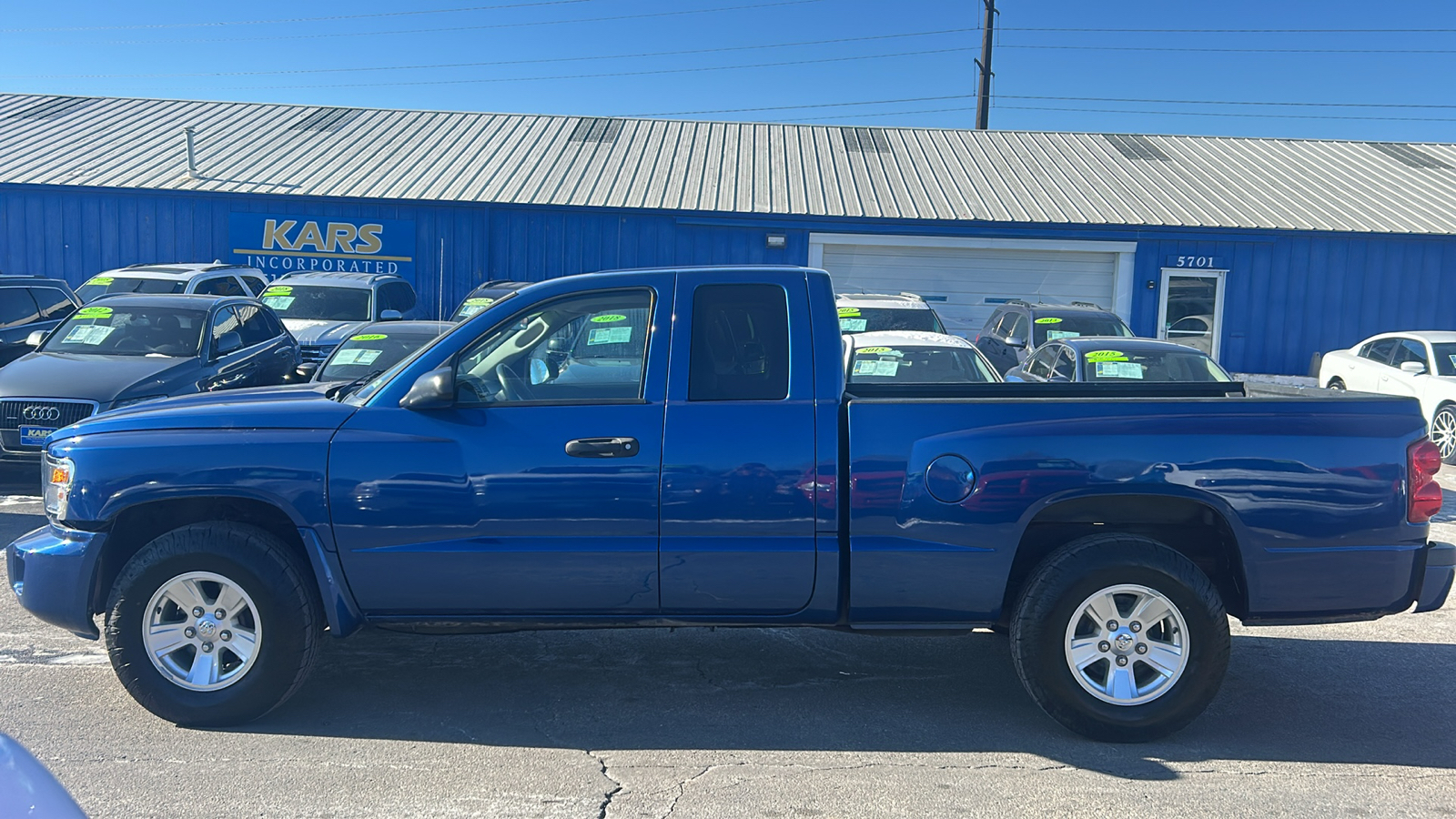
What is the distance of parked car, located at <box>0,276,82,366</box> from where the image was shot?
12453 millimetres

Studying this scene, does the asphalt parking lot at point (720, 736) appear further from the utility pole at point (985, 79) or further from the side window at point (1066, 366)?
the utility pole at point (985, 79)

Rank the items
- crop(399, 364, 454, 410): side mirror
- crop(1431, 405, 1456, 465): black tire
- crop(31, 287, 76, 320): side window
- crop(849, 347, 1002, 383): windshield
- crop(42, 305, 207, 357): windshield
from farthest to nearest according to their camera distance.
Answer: crop(31, 287, 76, 320): side window < crop(1431, 405, 1456, 465): black tire < crop(42, 305, 207, 357): windshield < crop(849, 347, 1002, 383): windshield < crop(399, 364, 454, 410): side mirror

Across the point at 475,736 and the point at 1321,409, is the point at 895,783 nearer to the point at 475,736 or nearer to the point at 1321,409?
the point at 475,736

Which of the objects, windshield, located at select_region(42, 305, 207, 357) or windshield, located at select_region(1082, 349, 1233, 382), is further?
windshield, located at select_region(42, 305, 207, 357)

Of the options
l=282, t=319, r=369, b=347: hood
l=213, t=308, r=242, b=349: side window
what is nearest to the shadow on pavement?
l=213, t=308, r=242, b=349: side window

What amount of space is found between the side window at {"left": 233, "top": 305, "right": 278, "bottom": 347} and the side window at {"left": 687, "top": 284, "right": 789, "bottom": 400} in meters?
7.66

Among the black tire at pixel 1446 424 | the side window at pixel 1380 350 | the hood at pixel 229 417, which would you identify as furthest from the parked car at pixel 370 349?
the side window at pixel 1380 350

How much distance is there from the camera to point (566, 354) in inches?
182

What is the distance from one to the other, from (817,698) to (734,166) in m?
18.7

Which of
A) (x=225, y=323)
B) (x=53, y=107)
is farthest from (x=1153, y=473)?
(x=53, y=107)

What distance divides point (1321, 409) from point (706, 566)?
2516mm

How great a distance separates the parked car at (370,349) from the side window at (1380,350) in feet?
37.5

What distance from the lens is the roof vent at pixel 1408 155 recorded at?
79.5 ft

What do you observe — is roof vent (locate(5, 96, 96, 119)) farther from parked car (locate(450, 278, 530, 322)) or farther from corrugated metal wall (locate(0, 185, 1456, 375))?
parked car (locate(450, 278, 530, 322))
